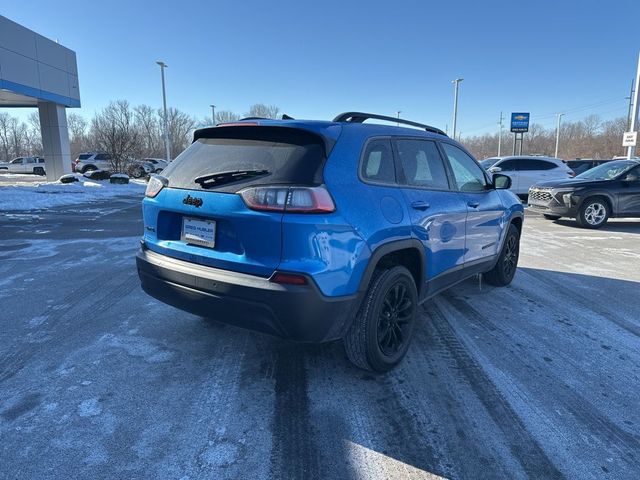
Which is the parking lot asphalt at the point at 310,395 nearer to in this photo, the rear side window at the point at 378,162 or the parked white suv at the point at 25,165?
the rear side window at the point at 378,162

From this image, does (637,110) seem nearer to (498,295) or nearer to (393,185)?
(498,295)

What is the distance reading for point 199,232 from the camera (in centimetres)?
279

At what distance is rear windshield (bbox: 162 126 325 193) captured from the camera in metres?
2.55

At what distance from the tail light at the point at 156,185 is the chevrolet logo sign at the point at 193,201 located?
0.37m

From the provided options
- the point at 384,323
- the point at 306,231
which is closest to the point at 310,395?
the point at 384,323

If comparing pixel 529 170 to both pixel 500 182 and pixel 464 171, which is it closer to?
pixel 500 182

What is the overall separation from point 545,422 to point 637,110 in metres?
21.3

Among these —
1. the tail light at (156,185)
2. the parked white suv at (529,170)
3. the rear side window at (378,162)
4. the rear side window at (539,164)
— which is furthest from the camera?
the rear side window at (539,164)

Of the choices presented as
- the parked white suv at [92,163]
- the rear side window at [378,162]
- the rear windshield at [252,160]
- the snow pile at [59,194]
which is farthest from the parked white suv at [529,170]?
the parked white suv at [92,163]

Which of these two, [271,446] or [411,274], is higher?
[411,274]

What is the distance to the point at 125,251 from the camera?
6996mm

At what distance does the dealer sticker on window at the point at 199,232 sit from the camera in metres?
2.71

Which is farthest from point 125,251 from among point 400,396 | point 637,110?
point 637,110

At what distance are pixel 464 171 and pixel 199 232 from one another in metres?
2.73
